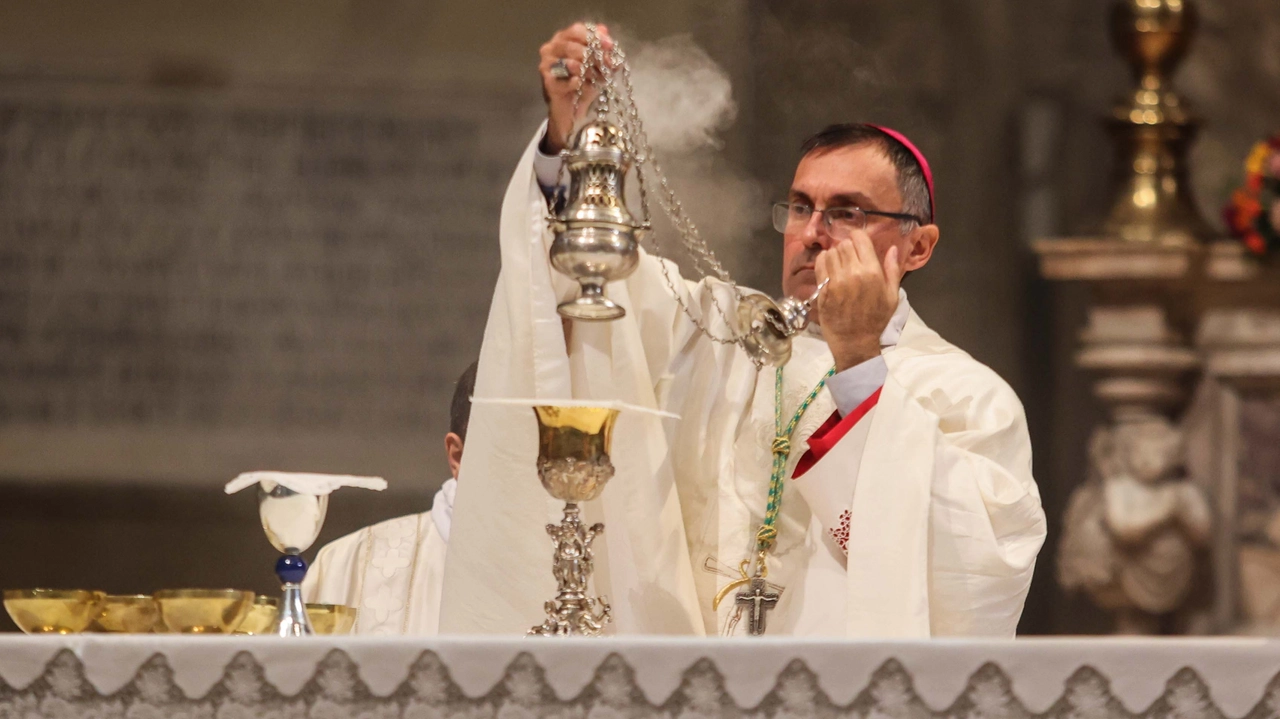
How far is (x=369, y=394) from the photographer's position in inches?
254

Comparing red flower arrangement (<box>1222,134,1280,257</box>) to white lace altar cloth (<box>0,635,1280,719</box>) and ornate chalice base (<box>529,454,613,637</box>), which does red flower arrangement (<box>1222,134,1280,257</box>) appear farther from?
white lace altar cloth (<box>0,635,1280,719</box>)

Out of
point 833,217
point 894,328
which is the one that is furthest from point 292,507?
point 894,328

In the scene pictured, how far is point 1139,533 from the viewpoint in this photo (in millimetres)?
5930

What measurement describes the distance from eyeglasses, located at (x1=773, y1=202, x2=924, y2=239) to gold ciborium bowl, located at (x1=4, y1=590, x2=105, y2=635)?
1.45m

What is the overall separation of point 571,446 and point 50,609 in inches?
35.0

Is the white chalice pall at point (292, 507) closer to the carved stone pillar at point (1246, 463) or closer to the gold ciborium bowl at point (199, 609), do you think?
the gold ciborium bowl at point (199, 609)

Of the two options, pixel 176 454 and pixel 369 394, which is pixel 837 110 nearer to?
pixel 369 394

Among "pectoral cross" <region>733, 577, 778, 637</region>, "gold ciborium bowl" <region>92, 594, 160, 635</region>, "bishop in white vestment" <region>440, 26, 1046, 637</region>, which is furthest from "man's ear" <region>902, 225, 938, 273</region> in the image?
"gold ciborium bowl" <region>92, 594, 160, 635</region>

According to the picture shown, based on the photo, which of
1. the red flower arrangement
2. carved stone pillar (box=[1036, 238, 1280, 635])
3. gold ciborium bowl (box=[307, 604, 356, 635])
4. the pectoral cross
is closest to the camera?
gold ciborium bowl (box=[307, 604, 356, 635])

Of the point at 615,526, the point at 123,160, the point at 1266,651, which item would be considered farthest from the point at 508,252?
the point at 123,160

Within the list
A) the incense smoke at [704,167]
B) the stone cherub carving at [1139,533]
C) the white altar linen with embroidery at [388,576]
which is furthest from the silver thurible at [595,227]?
the stone cherub carving at [1139,533]

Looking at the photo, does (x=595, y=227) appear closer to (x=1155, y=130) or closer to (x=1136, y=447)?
(x=1136, y=447)

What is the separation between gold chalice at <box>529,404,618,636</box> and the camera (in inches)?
97.8

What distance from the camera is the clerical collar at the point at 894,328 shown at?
3438mm
